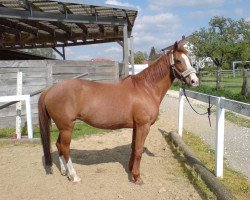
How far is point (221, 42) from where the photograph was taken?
1358 inches

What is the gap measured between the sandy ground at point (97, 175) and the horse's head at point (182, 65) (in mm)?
1446

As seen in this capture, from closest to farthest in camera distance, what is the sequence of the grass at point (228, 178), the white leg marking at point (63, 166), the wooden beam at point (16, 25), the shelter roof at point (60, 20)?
1. the grass at point (228, 178)
2. the white leg marking at point (63, 166)
3. the shelter roof at point (60, 20)
4. the wooden beam at point (16, 25)

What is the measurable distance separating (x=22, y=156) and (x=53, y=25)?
7.87 m

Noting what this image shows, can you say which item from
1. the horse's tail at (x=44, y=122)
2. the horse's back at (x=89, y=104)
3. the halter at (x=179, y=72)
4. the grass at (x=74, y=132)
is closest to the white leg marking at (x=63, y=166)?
the horse's tail at (x=44, y=122)

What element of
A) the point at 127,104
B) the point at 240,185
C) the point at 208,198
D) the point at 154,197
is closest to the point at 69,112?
the point at 127,104

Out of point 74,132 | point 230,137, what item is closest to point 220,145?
point 230,137

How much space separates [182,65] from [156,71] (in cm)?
44

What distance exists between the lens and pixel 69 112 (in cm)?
455

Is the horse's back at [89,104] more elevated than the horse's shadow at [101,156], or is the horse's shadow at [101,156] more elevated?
the horse's back at [89,104]

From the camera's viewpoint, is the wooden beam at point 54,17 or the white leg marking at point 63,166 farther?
the wooden beam at point 54,17

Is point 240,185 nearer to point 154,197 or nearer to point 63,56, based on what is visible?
point 154,197

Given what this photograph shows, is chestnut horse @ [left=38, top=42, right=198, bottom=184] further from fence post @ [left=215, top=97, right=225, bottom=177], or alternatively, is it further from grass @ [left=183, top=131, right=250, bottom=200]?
grass @ [left=183, top=131, right=250, bottom=200]

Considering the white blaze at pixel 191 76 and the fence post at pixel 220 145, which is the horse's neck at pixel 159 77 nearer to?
the white blaze at pixel 191 76

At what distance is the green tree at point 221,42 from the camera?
34.0 metres
